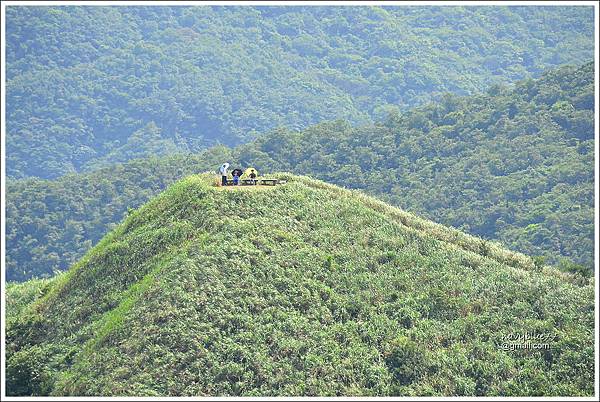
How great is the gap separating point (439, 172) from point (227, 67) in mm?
100981

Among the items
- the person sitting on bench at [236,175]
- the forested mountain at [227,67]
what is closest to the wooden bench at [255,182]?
the person sitting on bench at [236,175]

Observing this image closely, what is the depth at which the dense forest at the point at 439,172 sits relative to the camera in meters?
69.9

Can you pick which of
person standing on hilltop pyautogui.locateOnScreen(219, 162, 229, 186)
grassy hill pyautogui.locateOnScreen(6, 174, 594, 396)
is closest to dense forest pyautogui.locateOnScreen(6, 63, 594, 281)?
grassy hill pyautogui.locateOnScreen(6, 174, 594, 396)

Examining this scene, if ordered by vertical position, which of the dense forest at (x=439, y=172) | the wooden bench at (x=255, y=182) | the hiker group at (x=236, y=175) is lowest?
the dense forest at (x=439, y=172)

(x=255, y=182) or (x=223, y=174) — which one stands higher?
(x=223, y=174)

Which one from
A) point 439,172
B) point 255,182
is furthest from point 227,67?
point 255,182

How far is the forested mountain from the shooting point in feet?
508

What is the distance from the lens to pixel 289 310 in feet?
98.4

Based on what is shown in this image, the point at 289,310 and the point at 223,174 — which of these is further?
the point at 223,174

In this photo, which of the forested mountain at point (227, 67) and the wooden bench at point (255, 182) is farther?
the forested mountain at point (227, 67)

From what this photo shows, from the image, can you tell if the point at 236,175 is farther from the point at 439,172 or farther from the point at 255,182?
the point at 439,172

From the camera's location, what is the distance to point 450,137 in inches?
3265

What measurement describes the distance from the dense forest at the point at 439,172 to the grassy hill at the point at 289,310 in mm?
31829

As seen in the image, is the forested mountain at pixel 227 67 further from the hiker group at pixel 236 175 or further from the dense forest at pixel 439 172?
the hiker group at pixel 236 175
